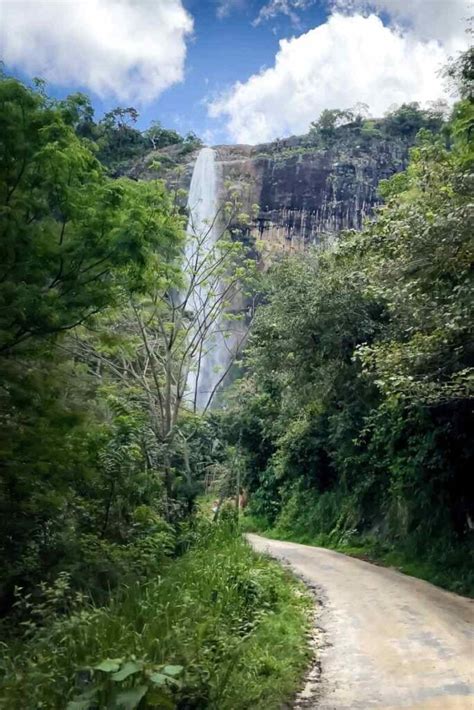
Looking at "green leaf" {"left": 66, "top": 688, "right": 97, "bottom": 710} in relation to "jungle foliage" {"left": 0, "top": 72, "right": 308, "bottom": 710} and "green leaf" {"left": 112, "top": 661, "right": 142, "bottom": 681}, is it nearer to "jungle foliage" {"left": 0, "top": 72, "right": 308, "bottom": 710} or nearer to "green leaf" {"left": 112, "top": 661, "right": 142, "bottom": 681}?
"jungle foliage" {"left": 0, "top": 72, "right": 308, "bottom": 710}

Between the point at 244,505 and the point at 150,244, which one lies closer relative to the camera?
the point at 150,244

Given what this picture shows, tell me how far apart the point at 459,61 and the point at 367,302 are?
5327 mm

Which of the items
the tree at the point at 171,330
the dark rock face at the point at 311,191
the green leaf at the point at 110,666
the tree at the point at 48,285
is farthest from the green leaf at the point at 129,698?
the dark rock face at the point at 311,191

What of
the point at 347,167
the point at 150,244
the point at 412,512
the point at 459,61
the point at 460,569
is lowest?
the point at 460,569

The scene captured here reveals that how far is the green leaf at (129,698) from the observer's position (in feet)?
10.0

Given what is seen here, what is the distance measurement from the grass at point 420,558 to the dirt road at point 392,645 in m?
0.29

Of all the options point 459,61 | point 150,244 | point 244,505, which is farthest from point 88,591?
point 244,505

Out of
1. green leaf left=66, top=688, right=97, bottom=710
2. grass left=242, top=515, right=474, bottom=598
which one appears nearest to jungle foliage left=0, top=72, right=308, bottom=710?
green leaf left=66, top=688, right=97, bottom=710

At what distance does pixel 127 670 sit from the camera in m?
3.09

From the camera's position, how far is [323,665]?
5398 mm

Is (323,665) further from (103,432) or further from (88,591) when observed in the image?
(103,432)

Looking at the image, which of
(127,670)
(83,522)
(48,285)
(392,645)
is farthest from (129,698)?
(83,522)

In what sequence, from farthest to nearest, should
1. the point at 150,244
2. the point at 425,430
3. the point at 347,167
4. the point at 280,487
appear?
1. the point at 347,167
2. the point at 280,487
3. the point at 425,430
4. the point at 150,244

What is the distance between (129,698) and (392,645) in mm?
3422
